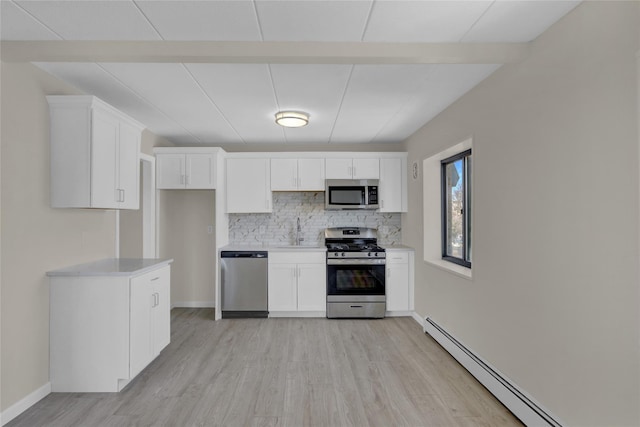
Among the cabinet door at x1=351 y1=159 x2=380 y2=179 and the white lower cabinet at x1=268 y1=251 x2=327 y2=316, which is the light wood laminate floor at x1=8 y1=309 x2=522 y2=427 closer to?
the white lower cabinet at x1=268 y1=251 x2=327 y2=316

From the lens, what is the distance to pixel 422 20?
191 centimetres

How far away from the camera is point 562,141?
192 centimetres

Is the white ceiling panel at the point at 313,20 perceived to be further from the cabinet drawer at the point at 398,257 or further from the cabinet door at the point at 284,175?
the cabinet drawer at the point at 398,257

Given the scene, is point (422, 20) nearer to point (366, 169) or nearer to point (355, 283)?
point (366, 169)

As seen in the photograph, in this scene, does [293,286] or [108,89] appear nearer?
[108,89]

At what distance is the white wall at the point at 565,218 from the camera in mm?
1534

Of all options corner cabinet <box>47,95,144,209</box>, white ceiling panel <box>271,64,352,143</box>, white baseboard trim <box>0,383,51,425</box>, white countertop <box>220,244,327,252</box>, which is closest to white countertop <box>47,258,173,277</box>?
corner cabinet <box>47,95,144,209</box>

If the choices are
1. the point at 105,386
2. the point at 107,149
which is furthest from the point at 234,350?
the point at 107,149

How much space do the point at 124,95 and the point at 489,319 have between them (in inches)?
140

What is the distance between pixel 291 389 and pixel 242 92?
2425 millimetres

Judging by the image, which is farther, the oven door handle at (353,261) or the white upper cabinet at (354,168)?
the white upper cabinet at (354,168)

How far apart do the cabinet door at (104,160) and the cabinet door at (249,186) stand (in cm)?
192

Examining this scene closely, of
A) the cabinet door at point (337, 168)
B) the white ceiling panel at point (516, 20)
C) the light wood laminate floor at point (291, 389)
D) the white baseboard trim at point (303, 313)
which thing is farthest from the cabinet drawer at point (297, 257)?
the white ceiling panel at point (516, 20)

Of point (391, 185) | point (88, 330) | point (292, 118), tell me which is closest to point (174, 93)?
point (292, 118)
